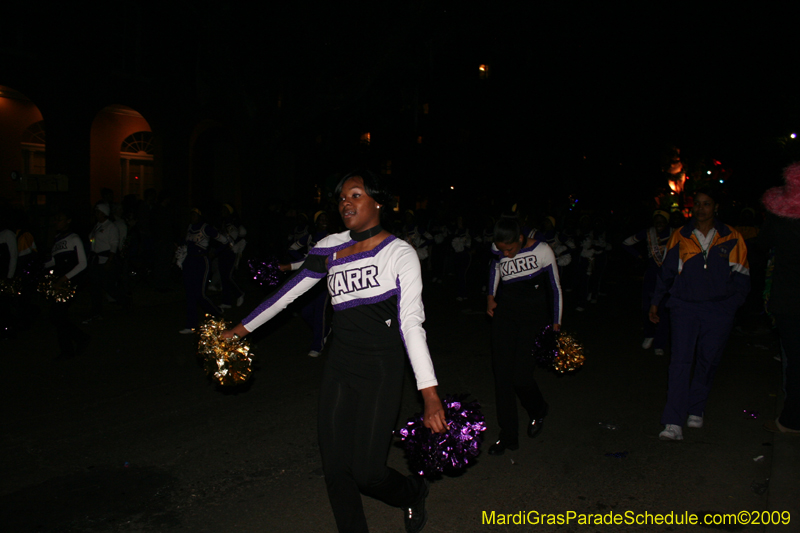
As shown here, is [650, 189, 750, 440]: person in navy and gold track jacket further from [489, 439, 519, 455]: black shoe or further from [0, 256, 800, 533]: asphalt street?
[489, 439, 519, 455]: black shoe

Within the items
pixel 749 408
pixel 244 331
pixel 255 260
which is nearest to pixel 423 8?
pixel 255 260

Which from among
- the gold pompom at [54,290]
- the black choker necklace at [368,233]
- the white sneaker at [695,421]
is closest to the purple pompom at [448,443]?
the black choker necklace at [368,233]

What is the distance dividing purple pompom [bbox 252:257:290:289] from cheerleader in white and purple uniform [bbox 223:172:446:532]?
11.2 ft

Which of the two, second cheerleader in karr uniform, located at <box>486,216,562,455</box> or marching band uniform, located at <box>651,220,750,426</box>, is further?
marching band uniform, located at <box>651,220,750,426</box>

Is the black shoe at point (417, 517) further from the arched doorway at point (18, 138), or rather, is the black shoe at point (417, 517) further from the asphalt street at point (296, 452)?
the arched doorway at point (18, 138)

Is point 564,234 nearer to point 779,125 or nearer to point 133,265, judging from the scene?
point 779,125

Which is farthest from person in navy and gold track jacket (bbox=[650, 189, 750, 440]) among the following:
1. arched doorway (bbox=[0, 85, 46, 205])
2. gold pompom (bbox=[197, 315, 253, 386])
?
arched doorway (bbox=[0, 85, 46, 205])

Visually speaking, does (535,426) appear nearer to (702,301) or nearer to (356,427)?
(702,301)

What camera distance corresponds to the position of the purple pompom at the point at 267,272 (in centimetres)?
665

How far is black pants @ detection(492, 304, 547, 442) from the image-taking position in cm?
499

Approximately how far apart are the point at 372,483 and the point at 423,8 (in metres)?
14.5

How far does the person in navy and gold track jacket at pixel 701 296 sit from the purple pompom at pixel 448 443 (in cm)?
287

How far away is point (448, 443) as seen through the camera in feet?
9.99

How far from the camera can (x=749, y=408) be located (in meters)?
6.30
